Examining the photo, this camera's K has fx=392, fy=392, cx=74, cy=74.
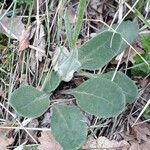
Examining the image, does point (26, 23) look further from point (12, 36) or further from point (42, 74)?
point (42, 74)

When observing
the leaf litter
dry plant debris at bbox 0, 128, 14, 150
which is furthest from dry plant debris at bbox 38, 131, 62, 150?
dry plant debris at bbox 0, 128, 14, 150

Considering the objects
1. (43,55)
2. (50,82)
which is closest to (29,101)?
(50,82)

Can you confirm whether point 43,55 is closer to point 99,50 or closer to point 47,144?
point 99,50

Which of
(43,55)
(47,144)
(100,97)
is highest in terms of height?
(43,55)

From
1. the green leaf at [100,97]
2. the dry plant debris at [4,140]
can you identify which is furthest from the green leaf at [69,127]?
the dry plant debris at [4,140]

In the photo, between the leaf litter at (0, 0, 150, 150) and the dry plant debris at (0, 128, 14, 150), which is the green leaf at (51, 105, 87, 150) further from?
the dry plant debris at (0, 128, 14, 150)
